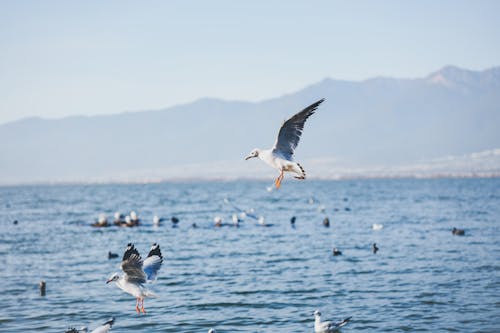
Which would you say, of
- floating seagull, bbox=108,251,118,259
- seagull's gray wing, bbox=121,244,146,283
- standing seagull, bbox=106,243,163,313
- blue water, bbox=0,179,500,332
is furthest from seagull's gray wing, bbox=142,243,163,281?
floating seagull, bbox=108,251,118,259

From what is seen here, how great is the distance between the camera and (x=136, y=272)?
15141 mm

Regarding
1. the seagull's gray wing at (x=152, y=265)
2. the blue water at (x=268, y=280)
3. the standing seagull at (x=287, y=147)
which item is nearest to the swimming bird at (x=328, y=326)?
the blue water at (x=268, y=280)

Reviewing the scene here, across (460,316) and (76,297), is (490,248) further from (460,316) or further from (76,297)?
(76,297)

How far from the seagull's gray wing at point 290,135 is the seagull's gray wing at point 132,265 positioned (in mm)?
3984

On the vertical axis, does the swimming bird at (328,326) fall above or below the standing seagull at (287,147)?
below

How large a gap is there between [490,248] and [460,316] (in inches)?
579

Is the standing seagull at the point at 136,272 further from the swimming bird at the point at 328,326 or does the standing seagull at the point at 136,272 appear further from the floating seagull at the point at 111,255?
the floating seagull at the point at 111,255

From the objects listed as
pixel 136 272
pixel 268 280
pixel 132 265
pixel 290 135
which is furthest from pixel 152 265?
pixel 268 280

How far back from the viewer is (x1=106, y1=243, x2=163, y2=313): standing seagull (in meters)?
14.7

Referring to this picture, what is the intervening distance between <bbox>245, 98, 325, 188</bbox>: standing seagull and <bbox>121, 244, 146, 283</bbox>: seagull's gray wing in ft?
12.0

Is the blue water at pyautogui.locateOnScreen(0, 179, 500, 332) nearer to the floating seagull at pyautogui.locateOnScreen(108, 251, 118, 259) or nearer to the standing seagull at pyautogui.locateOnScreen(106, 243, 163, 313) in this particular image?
the floating seagull at pyautogui.locateOnScreen(108, 251, 118, 259)

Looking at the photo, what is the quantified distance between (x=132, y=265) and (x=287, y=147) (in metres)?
4.59

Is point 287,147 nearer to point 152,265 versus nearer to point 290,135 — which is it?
point 290,135

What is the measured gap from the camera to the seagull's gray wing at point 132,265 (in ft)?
48.1
